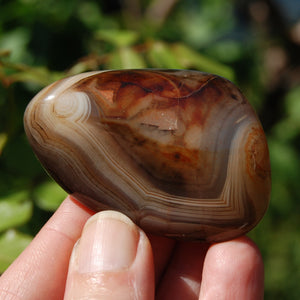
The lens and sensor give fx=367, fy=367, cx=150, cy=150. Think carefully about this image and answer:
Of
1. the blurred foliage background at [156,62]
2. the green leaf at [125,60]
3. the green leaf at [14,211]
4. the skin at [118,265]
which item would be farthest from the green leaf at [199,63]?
the green leaf at [14,211]

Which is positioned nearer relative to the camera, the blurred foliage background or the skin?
the skin

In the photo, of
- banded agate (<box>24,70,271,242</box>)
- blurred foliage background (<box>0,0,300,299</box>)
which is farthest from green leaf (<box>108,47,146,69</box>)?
banded agate (<box>24,70,271,242</box>)

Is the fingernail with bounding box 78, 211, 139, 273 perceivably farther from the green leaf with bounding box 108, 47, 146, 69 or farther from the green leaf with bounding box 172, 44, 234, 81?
the green leaf with bounding box 172, 44, 234, 81

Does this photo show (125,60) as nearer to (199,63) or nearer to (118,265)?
(199,63)

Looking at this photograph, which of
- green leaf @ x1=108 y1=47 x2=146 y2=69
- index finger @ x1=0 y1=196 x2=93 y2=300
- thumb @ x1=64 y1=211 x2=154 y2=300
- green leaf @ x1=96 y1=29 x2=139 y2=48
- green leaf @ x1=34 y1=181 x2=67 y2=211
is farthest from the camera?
green leaf @ x1=96 y1=29 x2=139 y2=48

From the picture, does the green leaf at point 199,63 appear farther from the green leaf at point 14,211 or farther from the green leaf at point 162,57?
the green leaf at point 14,211

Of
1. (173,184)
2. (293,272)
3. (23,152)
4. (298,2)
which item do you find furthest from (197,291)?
(298,2)
